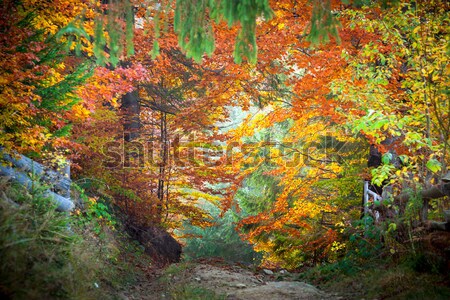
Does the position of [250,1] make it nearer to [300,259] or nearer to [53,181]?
[53,181]

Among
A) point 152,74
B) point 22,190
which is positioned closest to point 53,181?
point 22,190

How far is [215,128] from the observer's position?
472 inches

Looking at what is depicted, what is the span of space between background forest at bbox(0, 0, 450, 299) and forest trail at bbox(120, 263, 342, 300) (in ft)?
2.04

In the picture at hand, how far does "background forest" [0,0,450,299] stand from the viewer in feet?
15.8

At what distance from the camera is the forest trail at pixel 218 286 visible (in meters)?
6.34

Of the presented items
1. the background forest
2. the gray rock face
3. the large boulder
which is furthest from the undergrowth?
the large boulder

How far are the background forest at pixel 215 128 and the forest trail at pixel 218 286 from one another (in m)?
0.62

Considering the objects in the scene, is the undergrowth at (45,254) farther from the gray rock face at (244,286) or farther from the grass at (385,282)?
the grass at (385,282)

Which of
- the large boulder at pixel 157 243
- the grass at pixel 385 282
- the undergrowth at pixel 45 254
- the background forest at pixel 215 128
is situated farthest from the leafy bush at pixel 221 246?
the undergrowth at pixel 45 254

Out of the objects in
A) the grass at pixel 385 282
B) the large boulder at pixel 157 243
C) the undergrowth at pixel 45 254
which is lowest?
the large boulder at pixel 157 243

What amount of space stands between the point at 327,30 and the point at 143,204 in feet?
24.4

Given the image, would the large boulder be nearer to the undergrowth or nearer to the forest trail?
the forest trail

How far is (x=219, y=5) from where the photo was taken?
4.74m

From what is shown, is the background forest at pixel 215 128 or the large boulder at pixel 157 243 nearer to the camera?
the background forest at pixel 215 128
